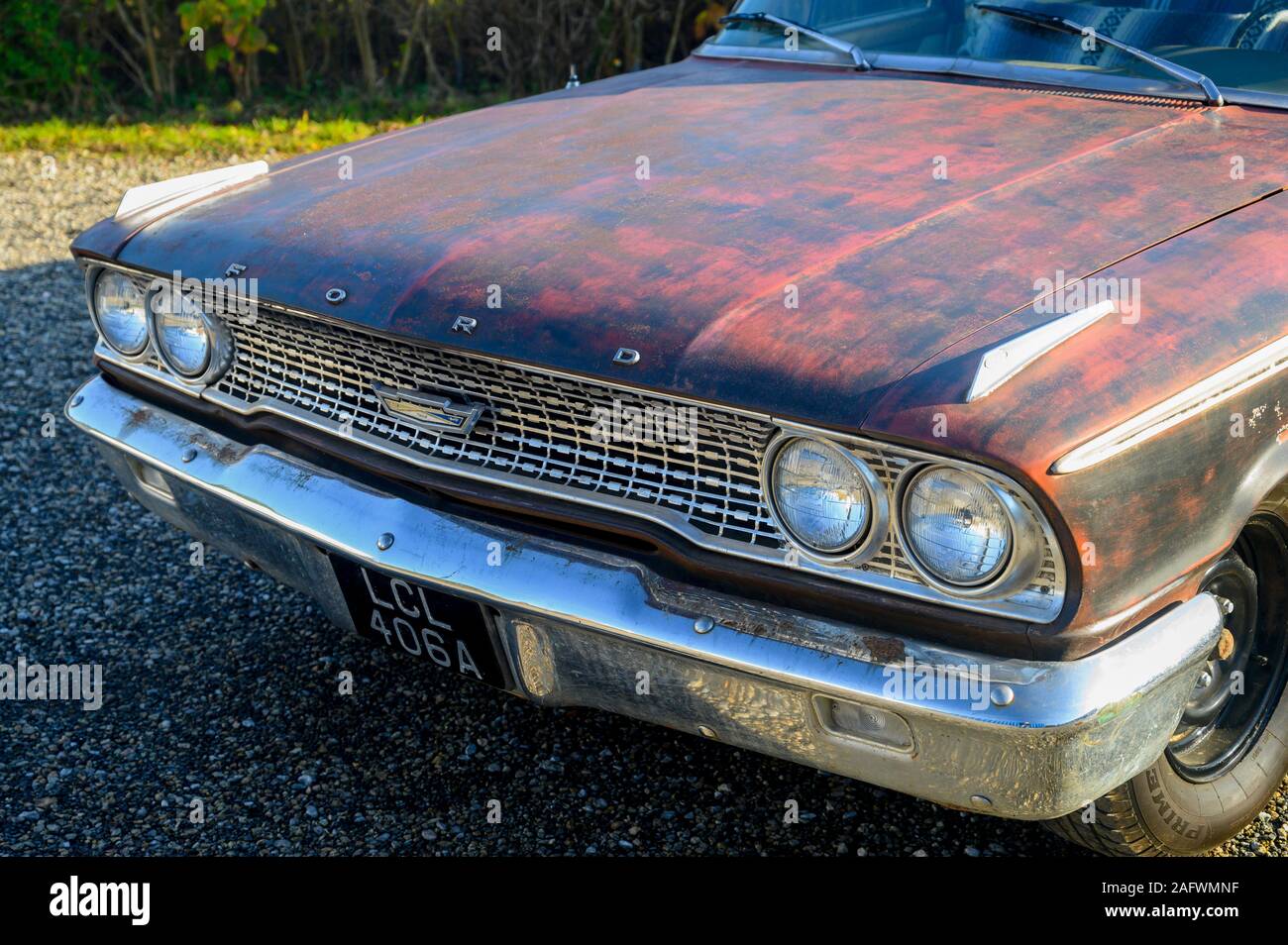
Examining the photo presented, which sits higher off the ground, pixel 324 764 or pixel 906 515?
pixel 906 515

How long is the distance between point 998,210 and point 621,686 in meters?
1.03

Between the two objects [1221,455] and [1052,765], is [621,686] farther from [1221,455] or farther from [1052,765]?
[1221,455]

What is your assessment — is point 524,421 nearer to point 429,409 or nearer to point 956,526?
point 429,409

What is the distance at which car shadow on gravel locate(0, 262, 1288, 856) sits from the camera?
8.57 feet

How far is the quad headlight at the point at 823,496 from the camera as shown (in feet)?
6.30

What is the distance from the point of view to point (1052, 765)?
73.1 inches

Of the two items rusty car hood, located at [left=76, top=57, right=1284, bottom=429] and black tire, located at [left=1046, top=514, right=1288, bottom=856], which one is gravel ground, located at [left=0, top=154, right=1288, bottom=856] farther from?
rusty car hood, located at [left=76, top=57, right=1284, bottom=429]

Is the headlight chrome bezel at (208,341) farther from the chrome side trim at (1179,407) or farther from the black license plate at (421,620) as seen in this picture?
the chrome side trim at (1179,407)

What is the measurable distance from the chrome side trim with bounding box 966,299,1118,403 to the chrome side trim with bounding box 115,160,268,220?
1822 millimetres

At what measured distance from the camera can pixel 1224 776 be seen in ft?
8.04

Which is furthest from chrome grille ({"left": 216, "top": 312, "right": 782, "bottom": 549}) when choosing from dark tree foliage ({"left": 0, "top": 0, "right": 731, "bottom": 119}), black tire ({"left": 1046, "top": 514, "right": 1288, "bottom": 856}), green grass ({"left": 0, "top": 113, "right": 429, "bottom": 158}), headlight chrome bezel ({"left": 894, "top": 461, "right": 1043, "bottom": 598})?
dark tree foliage ({"left": 0, "top": 0, "right": 731, "bottom": 119})

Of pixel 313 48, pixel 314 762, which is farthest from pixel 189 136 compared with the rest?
pixel 314 762

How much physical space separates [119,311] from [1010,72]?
2045 millimetres
